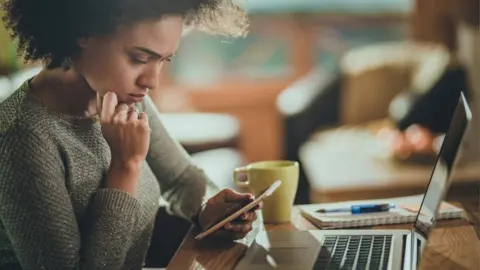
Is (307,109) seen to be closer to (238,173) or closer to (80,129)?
(238,173)

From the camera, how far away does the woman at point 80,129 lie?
111 centimetres

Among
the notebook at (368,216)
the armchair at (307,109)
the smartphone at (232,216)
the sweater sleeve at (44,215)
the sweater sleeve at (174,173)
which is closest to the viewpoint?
the sweater sleeve at (44,215)

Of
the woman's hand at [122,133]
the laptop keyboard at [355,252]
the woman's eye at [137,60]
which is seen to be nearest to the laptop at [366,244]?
the laptop keyboard at [355,252]

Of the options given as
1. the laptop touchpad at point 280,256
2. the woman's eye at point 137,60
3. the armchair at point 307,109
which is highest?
the woman's eye at point 137,60

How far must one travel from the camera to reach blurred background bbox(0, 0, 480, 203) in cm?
280

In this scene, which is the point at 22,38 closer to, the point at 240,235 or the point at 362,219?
the point at 240,235

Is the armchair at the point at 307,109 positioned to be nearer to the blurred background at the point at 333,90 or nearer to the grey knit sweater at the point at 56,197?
the blurred background at the point at 333,90

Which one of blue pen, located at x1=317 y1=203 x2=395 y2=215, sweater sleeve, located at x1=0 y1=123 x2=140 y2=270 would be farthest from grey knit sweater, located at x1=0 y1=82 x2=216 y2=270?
blue pen, located at x1=317 y1=203 x2=395 y2=215

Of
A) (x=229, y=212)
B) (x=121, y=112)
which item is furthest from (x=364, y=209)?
(x=121, y=112)

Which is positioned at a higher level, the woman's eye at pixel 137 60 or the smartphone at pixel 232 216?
the woman's eye at pixel 137 60

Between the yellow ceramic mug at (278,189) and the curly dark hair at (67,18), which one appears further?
the yellow ceramic mug at (278,189)

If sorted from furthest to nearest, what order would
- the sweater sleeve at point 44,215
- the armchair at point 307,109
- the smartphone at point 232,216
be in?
the armchair at point 307,109, the smartphone at point 232,216, the sweater sleeve at point 44,215

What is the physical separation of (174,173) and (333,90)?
235 cm

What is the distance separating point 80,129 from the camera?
125 cm
